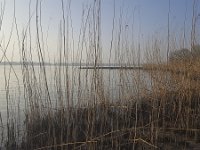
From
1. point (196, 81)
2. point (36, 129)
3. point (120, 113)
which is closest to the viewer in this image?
point (36, 129)

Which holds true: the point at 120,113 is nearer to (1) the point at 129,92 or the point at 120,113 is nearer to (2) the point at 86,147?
(1) the point at 129,92

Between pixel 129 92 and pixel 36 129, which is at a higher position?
pixel 129 92

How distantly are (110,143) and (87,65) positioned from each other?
764 millimetres

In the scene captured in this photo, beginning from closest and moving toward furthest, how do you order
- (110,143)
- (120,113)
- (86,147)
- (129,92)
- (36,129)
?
(86,147) < (110,143) < (36,129) < (120,113) < (129,92)

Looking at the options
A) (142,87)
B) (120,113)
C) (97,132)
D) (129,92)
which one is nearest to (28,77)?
(97,132)

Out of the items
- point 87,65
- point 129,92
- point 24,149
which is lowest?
point 24,149

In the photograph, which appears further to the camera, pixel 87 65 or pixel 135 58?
pixel 135 58

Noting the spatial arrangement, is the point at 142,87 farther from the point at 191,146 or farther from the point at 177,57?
the point at 191,146

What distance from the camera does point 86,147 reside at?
2957 millimetres

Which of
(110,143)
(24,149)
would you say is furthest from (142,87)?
(24,149)

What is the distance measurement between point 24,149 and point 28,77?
0.70m

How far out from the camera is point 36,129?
3479 mm

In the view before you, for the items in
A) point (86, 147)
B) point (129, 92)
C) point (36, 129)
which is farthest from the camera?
point (129, 92)

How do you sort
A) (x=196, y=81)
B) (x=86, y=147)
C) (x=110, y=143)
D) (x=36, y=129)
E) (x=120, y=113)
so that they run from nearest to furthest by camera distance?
(x=86, y=147), (x=110, y=143), (x=36, y=129), (x=120, y=113), (x=196, y=81)
